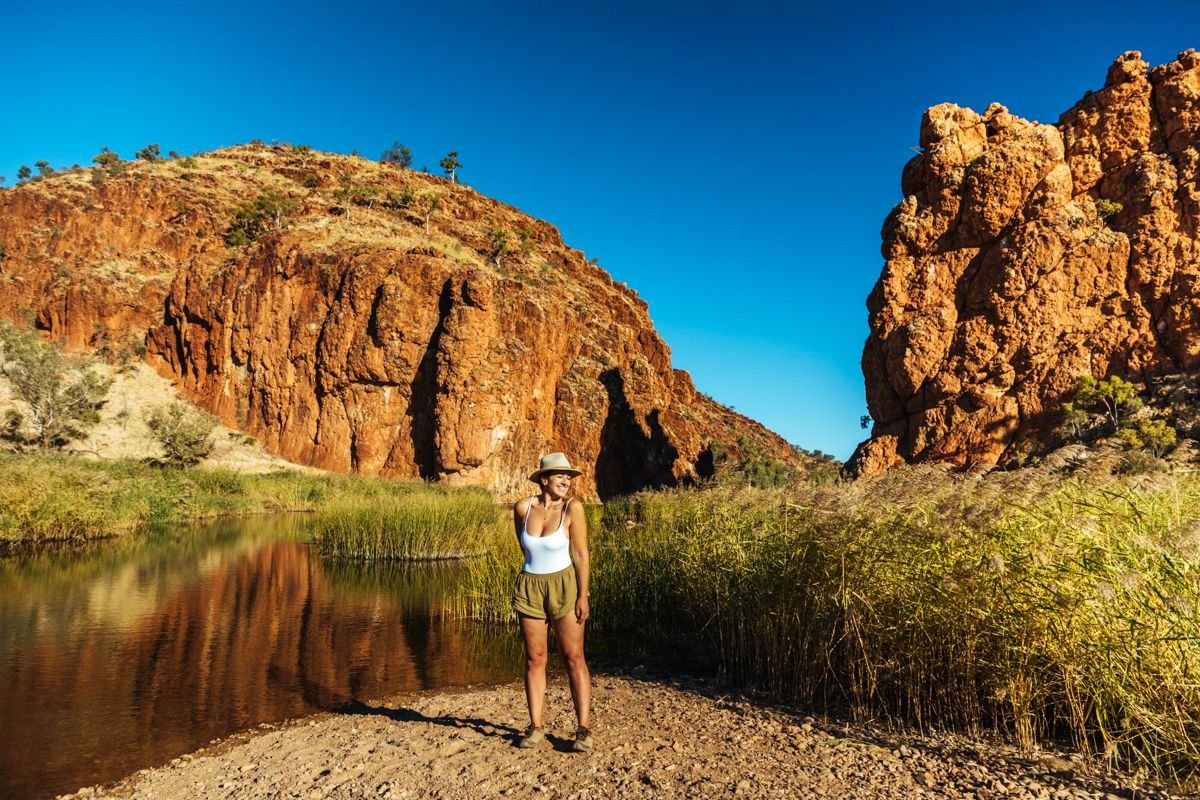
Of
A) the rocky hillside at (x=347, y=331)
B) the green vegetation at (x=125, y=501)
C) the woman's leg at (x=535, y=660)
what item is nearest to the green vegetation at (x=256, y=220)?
the rocky hillside at (x=347, y=331)

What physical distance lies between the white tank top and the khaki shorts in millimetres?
44

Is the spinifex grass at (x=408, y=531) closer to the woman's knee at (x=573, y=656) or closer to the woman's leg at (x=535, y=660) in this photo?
the woman's leg at (x=535, y=660)

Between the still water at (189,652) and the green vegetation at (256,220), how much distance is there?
160 ft

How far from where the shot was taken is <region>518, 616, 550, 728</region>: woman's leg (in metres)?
5.24

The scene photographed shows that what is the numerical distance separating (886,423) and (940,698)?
1085 inches

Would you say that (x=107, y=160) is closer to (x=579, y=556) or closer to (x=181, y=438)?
(x=181, y=438)

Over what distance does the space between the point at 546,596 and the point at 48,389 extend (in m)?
48.0

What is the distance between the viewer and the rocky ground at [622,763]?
4.67 m

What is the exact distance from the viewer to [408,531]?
59.1 feet

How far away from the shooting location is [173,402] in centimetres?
5006

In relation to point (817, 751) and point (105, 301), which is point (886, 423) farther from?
point (105, 301)

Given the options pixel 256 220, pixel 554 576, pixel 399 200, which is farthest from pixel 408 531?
pixel 399 200

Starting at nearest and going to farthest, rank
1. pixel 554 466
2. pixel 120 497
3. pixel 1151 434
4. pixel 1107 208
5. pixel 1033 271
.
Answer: pixel 554 466 → pixel 1151 434 → pixel 120 497 → pixel 1033 271 → pixel 1107 208

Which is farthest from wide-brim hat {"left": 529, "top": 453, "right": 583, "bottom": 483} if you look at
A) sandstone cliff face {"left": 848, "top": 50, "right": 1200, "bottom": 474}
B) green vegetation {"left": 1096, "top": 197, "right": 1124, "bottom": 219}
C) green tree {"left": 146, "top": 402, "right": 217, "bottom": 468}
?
green tree {"left": 146, "top": 402, "right": 217, "bottom": 468}
